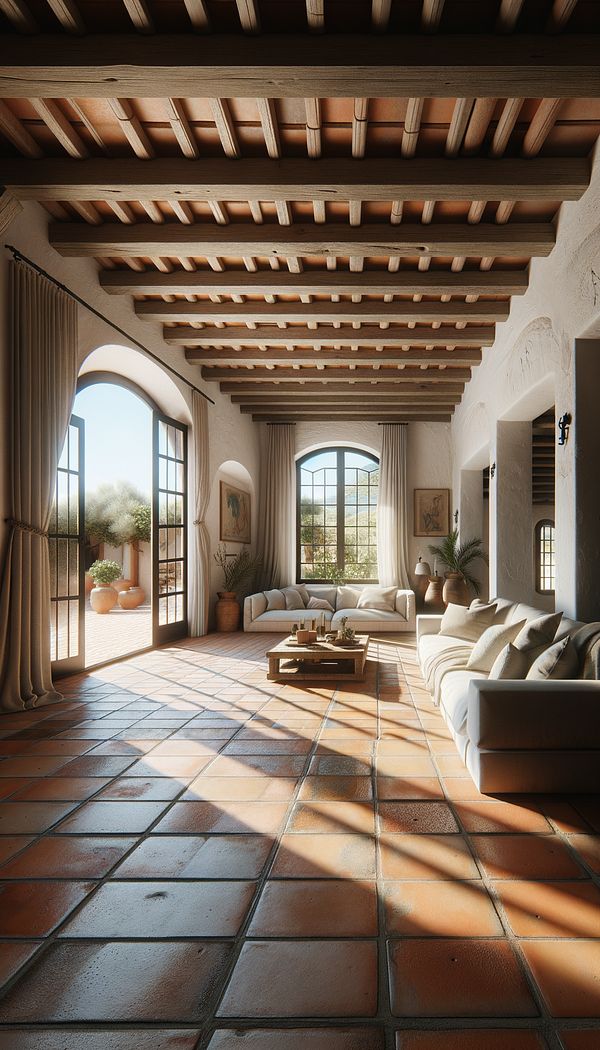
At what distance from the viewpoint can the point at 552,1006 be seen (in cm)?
153

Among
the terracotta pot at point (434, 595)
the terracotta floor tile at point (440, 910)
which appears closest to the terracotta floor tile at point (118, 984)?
the terracotta floor tile at point (440, 910)

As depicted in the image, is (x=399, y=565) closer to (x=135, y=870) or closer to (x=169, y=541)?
(x=169, y=541)

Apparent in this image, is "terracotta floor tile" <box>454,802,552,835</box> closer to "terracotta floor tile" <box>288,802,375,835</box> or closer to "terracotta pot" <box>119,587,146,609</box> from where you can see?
"terracotta floor tile" <box>288,802,375,835</box>

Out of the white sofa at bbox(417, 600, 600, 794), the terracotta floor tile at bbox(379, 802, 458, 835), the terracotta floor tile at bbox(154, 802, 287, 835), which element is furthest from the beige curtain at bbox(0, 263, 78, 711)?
the white sofa at bbox(417, 600, 600, 794)

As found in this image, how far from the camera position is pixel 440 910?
1.94 meters

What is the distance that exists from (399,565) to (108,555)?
720 cm

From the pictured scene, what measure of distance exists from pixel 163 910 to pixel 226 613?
23.6 feet

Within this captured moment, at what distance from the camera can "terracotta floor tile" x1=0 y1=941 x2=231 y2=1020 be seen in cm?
151

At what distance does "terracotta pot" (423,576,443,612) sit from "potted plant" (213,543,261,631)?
2.76 m

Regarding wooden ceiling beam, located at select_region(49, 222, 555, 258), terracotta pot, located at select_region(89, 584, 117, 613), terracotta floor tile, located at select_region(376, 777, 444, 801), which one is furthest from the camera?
terracotta pot, located at select_region(89, 584, 117, 613)

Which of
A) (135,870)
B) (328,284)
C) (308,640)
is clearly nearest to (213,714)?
(308,640)

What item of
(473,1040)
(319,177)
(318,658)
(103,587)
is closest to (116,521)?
(103,587)

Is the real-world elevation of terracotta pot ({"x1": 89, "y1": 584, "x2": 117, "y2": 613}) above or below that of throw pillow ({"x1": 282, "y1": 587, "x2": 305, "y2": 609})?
below

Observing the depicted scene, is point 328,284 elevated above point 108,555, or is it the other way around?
point 328,284
